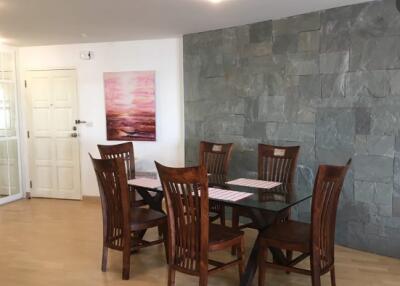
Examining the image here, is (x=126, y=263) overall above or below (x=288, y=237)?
below

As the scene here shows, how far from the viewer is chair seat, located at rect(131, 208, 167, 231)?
118 inches

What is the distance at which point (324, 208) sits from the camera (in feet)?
8.03

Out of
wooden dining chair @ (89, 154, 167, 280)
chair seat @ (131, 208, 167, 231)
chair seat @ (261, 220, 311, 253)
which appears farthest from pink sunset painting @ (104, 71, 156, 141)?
chair seat @ (261, 220, 311, 253)

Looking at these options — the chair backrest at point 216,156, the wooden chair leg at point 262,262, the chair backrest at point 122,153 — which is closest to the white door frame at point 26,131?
the chair backrest at point 122,153

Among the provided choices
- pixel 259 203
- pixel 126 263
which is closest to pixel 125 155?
pixel 126 263

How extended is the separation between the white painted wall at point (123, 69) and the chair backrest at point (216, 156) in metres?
1.20

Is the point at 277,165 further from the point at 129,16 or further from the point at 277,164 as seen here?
the point at 129,16

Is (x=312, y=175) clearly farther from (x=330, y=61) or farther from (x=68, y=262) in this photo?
(x=68, y=262)

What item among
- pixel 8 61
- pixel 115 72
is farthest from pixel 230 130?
pixel 8 61

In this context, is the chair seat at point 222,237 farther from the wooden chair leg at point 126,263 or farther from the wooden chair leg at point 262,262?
the wooden chair leg at point 126,263

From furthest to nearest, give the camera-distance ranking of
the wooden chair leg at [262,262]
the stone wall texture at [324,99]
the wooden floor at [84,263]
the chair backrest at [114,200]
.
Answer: the stone wall texture at [324,99]
the wooden floor at [84,263]
the chair backrest at [114,200]
the wooden chair leg at [262,262]

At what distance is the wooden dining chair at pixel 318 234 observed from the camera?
238 cm

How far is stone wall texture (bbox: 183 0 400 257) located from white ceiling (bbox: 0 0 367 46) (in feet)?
0.78

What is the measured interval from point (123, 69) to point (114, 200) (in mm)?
2756
